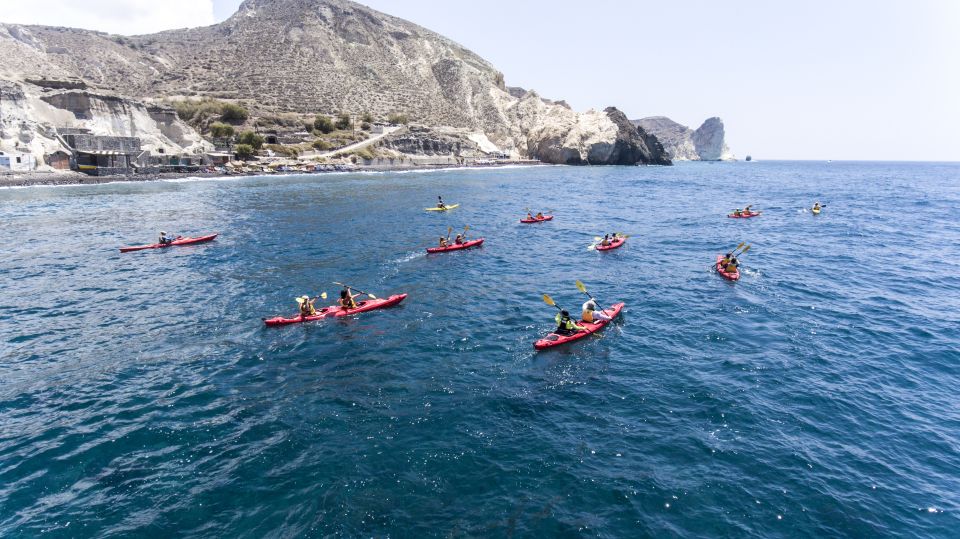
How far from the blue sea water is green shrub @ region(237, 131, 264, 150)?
89.1m

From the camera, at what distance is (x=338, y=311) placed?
24.5 m

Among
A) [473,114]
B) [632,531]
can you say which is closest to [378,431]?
[632,531]

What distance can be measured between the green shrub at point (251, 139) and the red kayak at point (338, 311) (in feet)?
360

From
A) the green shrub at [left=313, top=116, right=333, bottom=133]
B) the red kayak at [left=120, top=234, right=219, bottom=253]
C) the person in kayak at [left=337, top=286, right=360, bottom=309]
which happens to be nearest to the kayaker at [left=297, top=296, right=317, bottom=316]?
the person in kayak at [left=337, top=286, right=360, bottom=309]

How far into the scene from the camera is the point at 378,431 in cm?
1470

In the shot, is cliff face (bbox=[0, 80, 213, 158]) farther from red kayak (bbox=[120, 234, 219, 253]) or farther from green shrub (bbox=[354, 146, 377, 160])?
red kayak (bbox=[120, 234, 219, 253])

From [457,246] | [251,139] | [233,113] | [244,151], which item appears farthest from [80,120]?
[457,246]

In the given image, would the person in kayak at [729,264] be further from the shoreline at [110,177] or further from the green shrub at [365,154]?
the green shrub at [365,154]

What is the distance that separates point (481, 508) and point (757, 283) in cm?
2600

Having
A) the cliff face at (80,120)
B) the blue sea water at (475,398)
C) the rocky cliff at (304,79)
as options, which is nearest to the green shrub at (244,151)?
the cliff face at (80,120)

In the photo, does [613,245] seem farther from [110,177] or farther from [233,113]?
[233,113]

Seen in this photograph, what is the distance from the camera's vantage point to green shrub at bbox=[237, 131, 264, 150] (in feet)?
385

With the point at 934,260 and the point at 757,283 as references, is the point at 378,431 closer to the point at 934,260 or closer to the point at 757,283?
the point at 757,283

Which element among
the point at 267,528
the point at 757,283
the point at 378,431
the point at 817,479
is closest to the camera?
the point at 267,528
